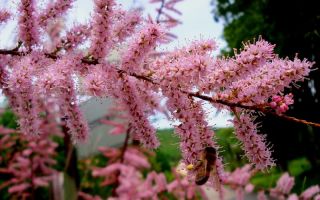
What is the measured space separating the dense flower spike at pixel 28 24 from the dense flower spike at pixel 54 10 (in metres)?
0.04

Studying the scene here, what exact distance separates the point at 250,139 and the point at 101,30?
0.40m

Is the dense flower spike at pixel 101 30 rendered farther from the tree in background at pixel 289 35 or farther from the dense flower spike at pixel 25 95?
the tree in background at pixel 289 35

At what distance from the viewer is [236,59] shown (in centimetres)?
96

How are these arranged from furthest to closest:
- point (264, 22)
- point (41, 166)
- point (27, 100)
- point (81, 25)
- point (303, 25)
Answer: point (264, 22), point (303, 25), point (41, 166), point (81, 25), point (27, 100)

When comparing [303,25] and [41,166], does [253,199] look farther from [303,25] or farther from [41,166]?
[41,166]

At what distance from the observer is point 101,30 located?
1.04m

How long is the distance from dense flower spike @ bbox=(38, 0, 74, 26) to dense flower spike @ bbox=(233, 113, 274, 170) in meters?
0.51

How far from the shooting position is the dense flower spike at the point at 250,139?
38.5 inches

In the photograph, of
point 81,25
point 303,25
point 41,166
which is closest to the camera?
point 81,25

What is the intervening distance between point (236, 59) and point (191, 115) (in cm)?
15

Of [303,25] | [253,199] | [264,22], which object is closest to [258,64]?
[253,199]

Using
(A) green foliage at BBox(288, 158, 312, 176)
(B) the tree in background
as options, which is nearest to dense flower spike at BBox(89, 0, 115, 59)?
(B) the tree in background

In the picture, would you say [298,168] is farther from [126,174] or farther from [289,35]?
[126,174]

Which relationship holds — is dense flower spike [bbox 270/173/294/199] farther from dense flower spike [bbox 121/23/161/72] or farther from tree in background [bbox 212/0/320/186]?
tree in background [bbox 212/0/320/186]
